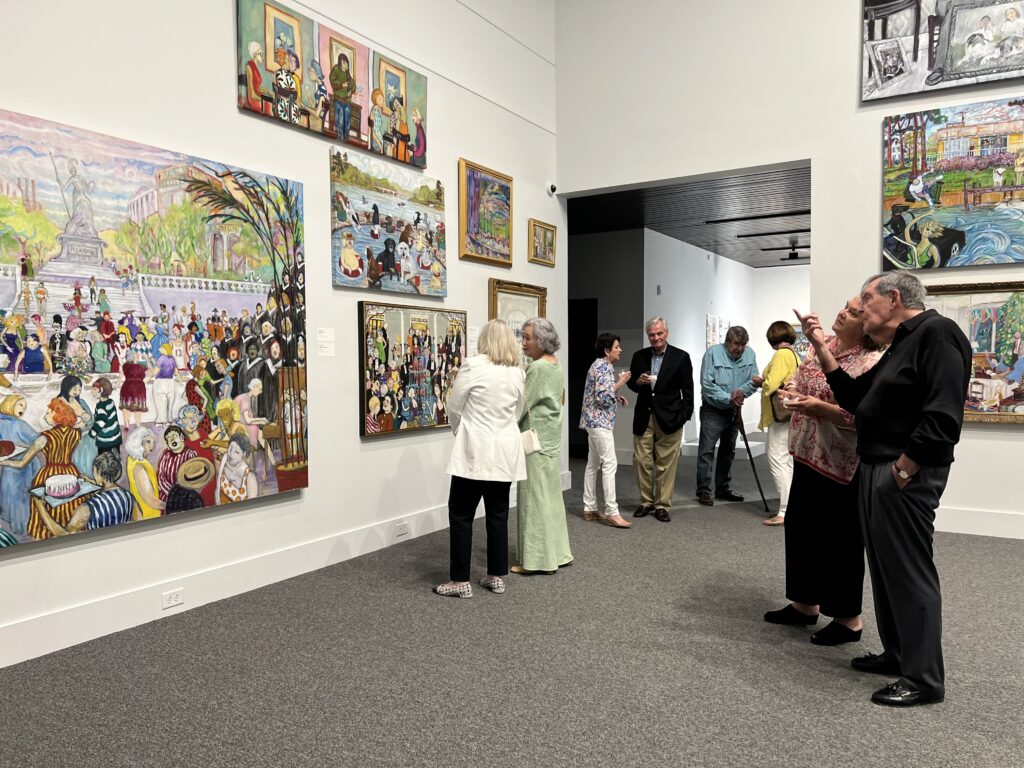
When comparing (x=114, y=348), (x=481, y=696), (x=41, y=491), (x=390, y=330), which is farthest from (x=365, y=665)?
(x=390, y=330)

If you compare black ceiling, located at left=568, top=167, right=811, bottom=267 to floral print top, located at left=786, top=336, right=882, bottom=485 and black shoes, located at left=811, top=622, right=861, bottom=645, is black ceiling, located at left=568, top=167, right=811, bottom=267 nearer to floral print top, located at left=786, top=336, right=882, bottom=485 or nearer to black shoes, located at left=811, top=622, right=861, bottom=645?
floral print top, located at left=786, top=336, right=882, bottom=485

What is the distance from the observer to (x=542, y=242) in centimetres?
754

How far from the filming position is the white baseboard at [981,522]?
5.77 m

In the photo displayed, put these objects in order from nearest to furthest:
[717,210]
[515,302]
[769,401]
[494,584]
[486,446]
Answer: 1. [486,446]
2. [494,584]
3. [769,401]
4. [515,302]
5. [717,210]

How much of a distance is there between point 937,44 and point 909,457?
4.94 m

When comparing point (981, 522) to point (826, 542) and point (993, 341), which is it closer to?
point (993, 341)

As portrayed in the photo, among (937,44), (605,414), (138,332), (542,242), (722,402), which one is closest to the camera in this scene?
(138,332)

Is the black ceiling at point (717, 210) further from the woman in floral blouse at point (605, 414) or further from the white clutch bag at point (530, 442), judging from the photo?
the white clutch bag at point (530, 442)

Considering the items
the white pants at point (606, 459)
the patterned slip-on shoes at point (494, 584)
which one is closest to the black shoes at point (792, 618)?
the patterned slip-on shoes at point (494, 584)

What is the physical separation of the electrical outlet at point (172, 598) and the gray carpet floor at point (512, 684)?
3.6 inches

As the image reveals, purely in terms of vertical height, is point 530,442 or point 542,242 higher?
point 542,242

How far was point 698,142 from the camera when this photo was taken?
6.99 m

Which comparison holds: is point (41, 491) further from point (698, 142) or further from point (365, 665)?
point (698, 142)

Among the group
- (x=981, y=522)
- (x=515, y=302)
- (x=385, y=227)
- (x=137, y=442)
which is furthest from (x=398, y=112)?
(x=981, y=522)
